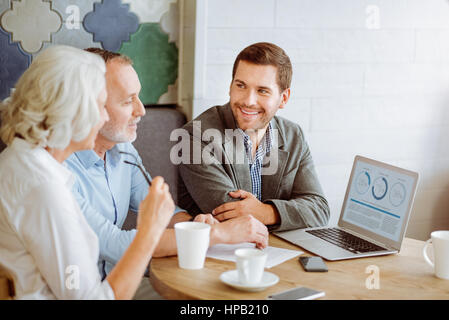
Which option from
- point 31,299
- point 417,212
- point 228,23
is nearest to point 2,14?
point 228,23

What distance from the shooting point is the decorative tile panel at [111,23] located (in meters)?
2.36

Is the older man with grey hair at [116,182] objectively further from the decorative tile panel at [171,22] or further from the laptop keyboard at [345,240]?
the decorative tile panel at [171,22]

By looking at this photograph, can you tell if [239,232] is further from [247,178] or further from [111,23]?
[111,23]

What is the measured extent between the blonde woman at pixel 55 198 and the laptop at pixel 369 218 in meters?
0.53

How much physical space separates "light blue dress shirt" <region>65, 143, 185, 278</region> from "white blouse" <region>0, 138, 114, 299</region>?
0.27 meters

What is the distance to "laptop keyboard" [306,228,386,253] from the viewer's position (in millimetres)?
1711

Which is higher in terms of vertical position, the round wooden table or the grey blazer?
the grey blazer

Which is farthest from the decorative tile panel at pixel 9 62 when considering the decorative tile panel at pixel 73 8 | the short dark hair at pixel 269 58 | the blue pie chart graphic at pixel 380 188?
the blue pie chart graphic at pixel 380 188

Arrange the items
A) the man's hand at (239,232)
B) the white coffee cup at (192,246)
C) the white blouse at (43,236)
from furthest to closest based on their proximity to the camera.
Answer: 1. the man's hand at (239,232)
2. the white coffee cup at (192,246)
3. the white blouse at (43,236)

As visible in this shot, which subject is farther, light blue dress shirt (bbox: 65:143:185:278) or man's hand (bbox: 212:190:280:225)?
man's hand (bbox: 212:190:280:225)

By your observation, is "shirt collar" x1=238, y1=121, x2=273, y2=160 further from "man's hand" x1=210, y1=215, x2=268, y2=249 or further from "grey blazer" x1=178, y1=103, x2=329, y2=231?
"man's hand" x1=210, y1=215, x2=268, y2=249

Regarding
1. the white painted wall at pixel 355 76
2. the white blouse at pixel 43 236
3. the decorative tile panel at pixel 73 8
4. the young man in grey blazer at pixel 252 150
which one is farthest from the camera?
the white painted wall at pixel 355 76

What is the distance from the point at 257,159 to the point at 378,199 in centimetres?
53

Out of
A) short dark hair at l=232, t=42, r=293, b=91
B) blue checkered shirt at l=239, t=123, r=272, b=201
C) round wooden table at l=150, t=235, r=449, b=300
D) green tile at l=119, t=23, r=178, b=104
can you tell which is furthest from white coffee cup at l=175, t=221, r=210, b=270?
green tile at l=119, t=23, r=178, b=104
